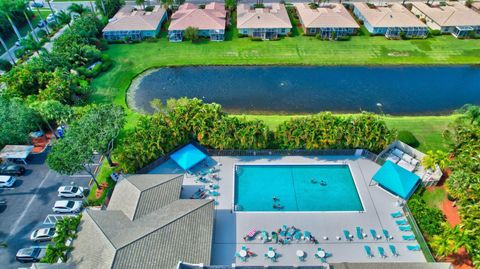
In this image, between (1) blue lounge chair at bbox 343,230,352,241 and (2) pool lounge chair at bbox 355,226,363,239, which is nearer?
(1) blue lounge chair at bbox 343,230,352,241

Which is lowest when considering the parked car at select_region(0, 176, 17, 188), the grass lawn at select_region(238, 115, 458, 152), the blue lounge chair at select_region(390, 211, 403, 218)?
the blue lounge chair at select_region(390, 211, 403, 218)

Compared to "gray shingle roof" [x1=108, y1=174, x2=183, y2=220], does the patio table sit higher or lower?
lower

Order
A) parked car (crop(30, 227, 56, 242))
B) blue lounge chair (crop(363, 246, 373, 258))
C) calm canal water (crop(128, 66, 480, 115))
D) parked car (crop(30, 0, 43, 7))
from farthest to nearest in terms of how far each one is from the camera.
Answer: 1. parked car (crop(30, 0, 43, 7))
2. calm canal water (crop(128, 66, 480, 115))
3. parked car (crop(30, 227, 56, 242))
4. blue lounge chair (crop(363, 246, 373, 258))

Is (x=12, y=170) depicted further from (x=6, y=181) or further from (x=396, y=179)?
(x=396, y=179)

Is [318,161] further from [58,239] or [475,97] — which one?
[475,97]

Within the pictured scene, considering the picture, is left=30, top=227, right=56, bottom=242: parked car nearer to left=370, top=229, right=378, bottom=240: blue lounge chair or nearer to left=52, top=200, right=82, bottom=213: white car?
left=52, top=200, right=82, bottom=213: white car

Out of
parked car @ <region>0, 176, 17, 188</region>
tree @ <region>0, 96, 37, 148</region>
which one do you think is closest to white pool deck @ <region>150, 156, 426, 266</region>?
parked car @ <region>0, 176, 17, 188</region>
